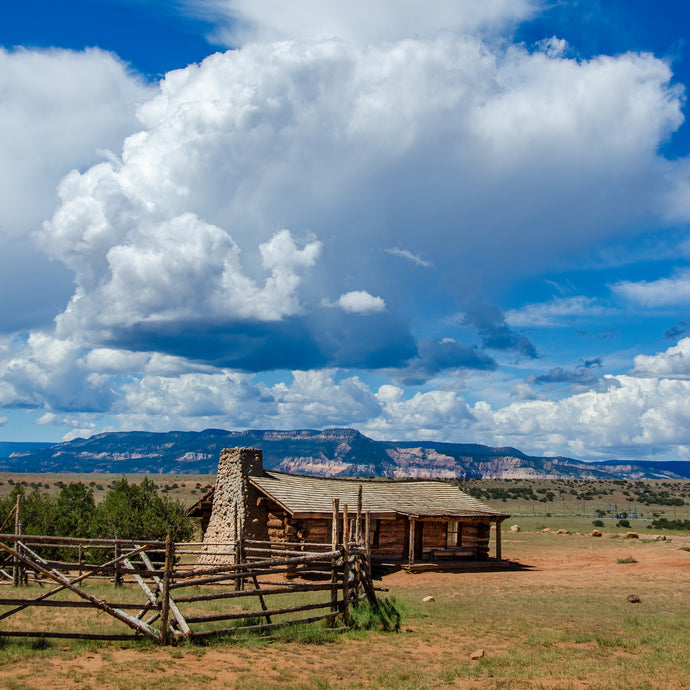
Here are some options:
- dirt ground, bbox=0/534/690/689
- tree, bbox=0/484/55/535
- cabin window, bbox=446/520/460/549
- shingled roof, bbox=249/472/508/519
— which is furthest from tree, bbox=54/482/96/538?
dirt ground, bbox=0/534/690/689

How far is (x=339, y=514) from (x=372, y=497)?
166 inches

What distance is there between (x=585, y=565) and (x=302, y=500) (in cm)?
1312

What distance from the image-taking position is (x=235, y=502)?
25.1 metres

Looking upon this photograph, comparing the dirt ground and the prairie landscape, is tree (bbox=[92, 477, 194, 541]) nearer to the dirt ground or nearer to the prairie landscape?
the prairie landscape

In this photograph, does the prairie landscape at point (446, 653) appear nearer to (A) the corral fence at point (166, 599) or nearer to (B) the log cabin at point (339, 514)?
(A) the corral fence at point (166, 599)

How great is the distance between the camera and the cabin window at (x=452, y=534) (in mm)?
28953

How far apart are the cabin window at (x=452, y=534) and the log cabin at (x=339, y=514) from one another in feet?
0.14

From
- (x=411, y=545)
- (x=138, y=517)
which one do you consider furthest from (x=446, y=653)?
(x=138, y=517)

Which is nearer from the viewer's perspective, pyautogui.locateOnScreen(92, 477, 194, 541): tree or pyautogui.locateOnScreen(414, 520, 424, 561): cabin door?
pyautogui.locateOnScreen(92, 477, 194, 541): tree

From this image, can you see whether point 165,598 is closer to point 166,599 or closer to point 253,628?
point 166,599

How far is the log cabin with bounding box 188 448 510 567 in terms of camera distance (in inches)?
980

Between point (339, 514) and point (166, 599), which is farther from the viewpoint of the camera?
point (339, 514)

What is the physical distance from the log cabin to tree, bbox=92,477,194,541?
94 centimetres

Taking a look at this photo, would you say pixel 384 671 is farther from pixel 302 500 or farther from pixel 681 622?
pixel 302 500
